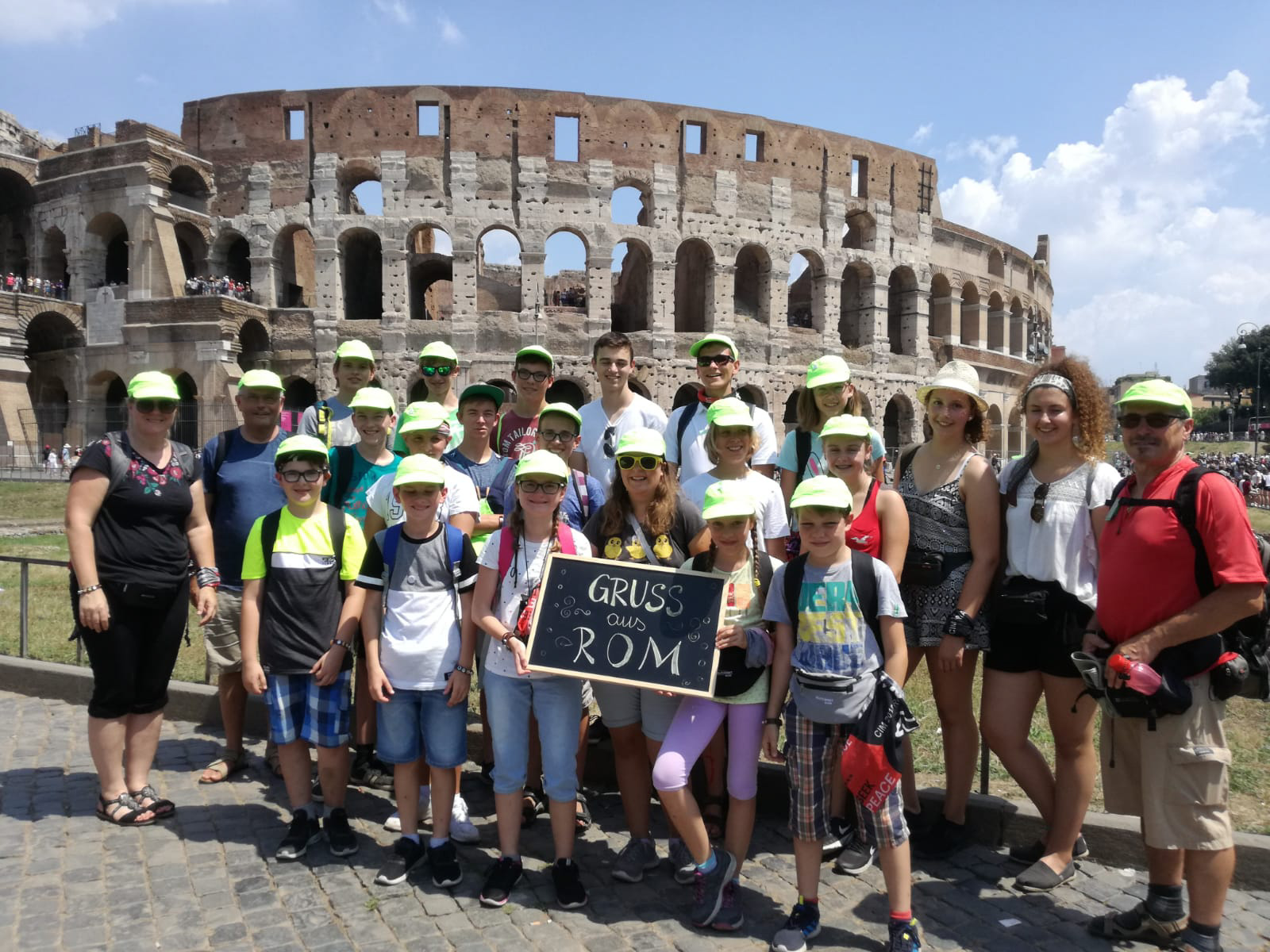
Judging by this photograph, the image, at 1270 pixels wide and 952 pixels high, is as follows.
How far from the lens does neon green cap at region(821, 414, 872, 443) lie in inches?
137

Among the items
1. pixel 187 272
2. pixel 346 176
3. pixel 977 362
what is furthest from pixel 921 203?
pixel 187 272

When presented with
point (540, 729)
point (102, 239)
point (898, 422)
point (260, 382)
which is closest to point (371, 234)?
point (102, 239)

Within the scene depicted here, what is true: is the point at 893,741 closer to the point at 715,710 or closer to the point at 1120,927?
the point at 715,710

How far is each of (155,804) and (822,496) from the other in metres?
3.74

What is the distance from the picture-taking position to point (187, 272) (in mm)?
25875

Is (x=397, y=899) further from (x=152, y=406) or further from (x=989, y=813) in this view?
(x=989, y=813)

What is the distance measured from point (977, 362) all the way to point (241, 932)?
31.6 meters

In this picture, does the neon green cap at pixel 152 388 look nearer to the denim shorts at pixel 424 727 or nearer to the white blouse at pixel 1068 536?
the denim shorts at pixel 424 727

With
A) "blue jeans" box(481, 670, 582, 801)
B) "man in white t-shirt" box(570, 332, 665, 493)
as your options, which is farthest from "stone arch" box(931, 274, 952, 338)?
"blue jeans" box(481, 670, 582, 801)

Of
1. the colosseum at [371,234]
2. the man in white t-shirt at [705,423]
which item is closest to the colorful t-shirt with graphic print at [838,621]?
the man in white t-shirt at [705,423]

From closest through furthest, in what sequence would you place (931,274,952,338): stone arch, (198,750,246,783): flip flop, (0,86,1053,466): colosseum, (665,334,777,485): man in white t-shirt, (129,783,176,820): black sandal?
(129,783,176,820): black sandal, (665,334,777,485): man in white t-shirt, (198,750,246,783): flip flop, (0,86,1053,466): colosseum, (931,274,952,338): stone arch

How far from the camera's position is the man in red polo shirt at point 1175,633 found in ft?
9.73

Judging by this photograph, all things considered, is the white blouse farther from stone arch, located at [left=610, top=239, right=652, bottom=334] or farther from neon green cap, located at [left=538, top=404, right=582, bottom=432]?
stone arch, located at [left=610, top=239, right=652, bottom=334]

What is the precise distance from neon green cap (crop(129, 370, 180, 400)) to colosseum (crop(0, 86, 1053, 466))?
19.5 metres
